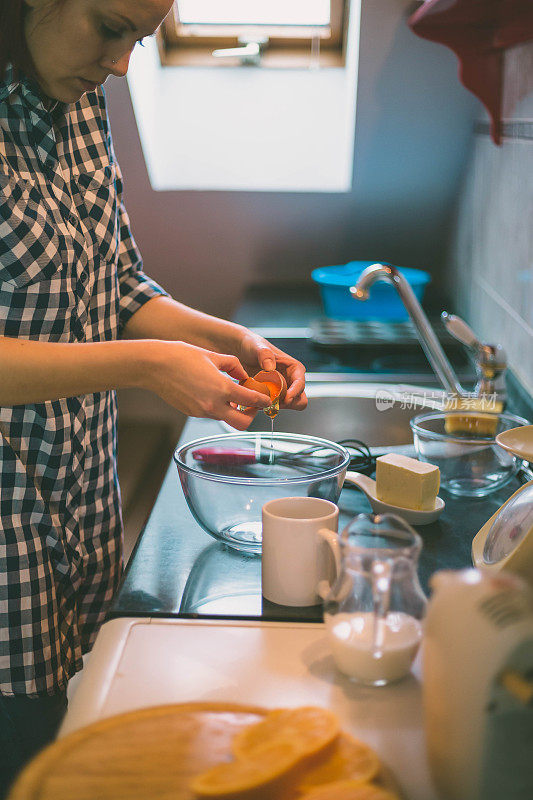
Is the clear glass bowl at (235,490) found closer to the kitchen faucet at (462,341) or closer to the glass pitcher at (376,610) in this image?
the glass pitcher at (376,610)

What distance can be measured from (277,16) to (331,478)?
6.94 feet

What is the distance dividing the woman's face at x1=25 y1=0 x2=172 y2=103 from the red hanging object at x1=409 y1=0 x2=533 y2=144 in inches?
34.4

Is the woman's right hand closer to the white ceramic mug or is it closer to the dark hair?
the white ceramic mug

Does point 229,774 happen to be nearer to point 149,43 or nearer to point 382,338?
point 382,338

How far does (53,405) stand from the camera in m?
1.21

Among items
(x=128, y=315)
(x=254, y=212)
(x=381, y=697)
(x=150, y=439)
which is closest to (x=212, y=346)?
(x=128, y=315)

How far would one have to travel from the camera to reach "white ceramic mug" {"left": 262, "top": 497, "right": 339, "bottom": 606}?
2.87ft

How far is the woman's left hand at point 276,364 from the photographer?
1206 millimetres

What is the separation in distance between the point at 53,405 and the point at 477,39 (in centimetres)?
132

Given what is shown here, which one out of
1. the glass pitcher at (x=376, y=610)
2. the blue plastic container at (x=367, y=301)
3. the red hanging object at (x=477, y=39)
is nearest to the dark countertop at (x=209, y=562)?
the glass pitcher at (x=376, y=610)

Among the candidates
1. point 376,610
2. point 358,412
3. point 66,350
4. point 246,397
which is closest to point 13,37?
point 66,350

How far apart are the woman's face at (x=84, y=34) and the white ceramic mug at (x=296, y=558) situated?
627 mm

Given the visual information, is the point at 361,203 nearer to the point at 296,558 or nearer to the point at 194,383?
the point at 194,383

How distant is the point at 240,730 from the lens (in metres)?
0.64
